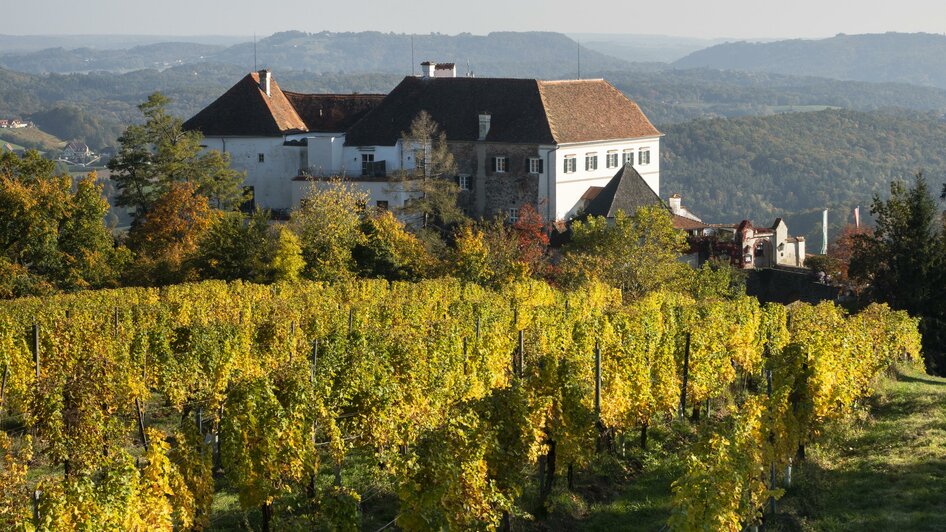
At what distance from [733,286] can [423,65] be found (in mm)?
25700

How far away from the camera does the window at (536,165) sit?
64.6 m

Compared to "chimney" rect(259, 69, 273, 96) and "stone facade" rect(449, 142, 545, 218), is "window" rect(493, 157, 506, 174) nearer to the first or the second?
"stone facade" rect(449, 142, 545, 218)

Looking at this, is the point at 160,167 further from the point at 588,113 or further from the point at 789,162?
the point at 789,162

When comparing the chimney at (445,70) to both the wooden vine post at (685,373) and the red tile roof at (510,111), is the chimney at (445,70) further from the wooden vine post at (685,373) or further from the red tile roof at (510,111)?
the wooden vine post at (685,373)

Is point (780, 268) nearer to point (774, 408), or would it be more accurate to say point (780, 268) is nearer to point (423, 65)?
point (423, 65)

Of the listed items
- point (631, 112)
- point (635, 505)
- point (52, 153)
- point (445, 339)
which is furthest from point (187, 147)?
point (52, 153)

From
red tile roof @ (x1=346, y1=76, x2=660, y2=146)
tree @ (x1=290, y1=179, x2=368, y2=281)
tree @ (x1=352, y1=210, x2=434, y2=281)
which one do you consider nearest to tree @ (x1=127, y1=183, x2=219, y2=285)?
tree @ (x1=290, y1=179, x2=368, y2=281)

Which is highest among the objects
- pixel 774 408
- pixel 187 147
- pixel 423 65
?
pixel 423 65

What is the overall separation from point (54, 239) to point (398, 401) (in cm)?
3059

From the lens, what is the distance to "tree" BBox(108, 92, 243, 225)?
6238cm

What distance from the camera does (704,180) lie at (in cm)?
16000

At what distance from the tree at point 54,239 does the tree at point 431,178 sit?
1411cm

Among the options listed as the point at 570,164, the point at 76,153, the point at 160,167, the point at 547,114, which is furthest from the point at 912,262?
the point at 76,153

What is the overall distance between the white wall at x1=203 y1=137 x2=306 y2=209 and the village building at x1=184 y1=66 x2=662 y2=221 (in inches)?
2.0
